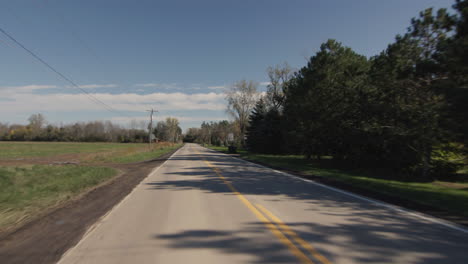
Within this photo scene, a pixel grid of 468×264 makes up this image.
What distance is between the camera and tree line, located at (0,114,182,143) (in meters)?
112

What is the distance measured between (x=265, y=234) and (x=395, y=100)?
13.7 metres

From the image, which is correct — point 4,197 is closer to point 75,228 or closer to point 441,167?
point 75,228

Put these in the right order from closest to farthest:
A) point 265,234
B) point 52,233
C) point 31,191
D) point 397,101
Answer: point 265,234
point 52,233
point 31,191
point 397,101

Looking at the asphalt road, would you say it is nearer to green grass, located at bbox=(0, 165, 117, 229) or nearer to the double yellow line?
the double yellow line

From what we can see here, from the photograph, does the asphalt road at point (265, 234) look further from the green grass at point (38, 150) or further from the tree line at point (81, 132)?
the tree line at point (81, 132)

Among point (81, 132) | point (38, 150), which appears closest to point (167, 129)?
point (81, 132)

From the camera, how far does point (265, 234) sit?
473 centimetres

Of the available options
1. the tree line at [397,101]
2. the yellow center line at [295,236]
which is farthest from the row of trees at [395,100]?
the yellow center line at [295,236]

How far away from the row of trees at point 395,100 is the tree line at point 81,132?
361 ft

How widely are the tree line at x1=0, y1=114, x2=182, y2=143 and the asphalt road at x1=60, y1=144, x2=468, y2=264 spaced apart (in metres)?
124

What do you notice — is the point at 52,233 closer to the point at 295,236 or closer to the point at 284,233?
the point at 284,233

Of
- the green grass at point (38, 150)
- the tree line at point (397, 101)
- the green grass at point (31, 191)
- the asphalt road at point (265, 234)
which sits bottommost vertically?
the green grass at point (38, 150)

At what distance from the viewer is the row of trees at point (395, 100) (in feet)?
28.3

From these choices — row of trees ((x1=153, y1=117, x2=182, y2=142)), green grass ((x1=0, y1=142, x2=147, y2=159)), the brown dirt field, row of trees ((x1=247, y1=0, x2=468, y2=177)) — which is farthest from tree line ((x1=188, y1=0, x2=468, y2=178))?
row of trees ((x1=153, y1=117, x2=182, y2=142))
